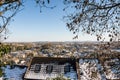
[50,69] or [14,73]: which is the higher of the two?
[50,69]

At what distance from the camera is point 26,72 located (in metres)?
36.1

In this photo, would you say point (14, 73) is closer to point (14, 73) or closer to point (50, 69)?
point (14, 73)

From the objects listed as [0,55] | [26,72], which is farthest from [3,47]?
[26,72]

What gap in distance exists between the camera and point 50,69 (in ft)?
121

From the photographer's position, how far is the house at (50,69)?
35.3 m

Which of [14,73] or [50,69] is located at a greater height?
[50,69]

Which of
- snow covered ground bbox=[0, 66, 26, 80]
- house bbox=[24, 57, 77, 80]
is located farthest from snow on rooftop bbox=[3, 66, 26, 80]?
house bbox=[24, 57, 77, 80]

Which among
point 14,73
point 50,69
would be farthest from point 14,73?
point 50,69

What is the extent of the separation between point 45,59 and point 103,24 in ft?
96.1

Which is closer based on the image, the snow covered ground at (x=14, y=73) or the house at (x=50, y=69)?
the snow covered ground at (x=14, y=73)

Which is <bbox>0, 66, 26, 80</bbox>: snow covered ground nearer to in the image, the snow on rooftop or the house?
the snow on rooftop

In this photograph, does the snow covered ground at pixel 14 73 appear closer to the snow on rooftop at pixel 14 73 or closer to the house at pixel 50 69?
the snow on rooftop at pixel 14 73

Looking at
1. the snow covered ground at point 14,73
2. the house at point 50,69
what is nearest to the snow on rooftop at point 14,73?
the snow covered ground at point 14,73

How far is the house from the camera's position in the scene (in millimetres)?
35316
